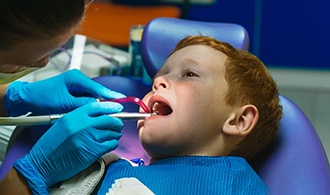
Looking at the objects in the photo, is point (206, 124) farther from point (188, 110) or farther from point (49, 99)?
point (49, 99)

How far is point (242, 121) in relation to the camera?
1.58 meters

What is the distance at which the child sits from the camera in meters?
1.46

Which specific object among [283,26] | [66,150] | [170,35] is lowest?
[283,26]

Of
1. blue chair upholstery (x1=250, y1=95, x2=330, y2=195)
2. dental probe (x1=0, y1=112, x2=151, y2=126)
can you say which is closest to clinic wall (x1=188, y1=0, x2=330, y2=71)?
blue chair upholstery (x1=250, y1=95, x2=330, y2=195)

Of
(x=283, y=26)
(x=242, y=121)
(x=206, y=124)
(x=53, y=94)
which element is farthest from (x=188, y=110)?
(x=283, y=26)

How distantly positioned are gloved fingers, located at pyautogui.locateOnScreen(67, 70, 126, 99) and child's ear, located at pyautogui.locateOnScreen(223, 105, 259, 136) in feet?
1.13

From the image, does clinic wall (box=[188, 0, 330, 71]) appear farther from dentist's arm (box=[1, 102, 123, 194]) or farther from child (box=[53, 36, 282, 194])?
dentist's arm (box=[1, 102, 123, 194])

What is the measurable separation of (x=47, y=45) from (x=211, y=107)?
0.57 meters

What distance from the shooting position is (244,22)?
11.5 ft

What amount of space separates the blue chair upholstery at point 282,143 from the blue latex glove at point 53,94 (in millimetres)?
284

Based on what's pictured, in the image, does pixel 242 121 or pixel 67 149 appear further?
pixel 242 121

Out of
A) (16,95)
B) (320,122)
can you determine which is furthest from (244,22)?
(16,95)

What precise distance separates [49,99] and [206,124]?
52cm

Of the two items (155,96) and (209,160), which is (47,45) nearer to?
(155,96)
